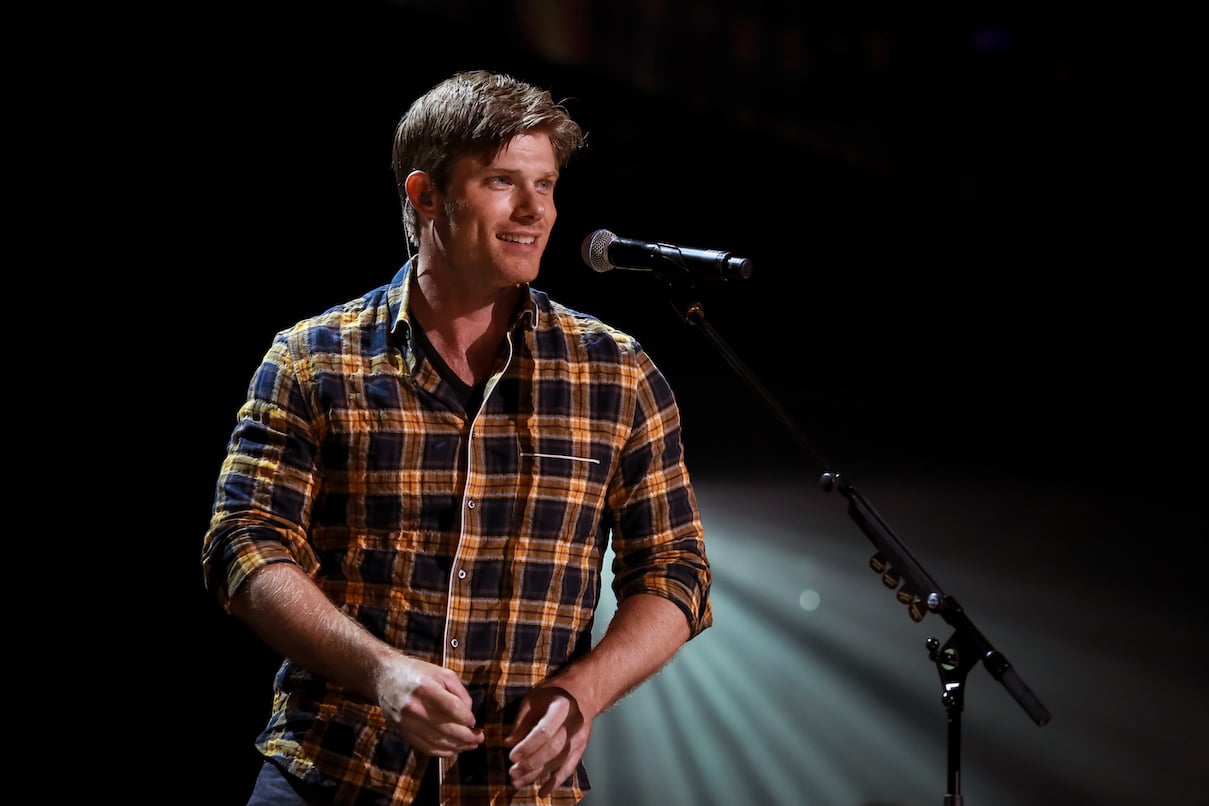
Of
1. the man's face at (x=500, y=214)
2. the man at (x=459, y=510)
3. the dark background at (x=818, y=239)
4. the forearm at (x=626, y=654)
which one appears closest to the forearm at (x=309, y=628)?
the man at (x=459, y=510)

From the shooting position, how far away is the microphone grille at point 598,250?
1950 millimetres

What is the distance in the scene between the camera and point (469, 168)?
190 centimetres

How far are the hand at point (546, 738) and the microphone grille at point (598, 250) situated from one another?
72cm

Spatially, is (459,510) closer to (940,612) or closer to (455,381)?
(455,381)

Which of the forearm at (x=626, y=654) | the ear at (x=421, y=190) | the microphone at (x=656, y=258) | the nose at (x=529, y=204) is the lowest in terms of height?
the forearm at (x=626, y=654)

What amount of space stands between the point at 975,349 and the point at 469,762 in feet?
8.20

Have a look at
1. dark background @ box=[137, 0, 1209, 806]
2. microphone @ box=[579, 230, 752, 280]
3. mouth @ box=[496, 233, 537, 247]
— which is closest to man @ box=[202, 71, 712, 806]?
mouth @ box=[496, 233, 537, 247]

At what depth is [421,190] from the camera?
1.97 metres

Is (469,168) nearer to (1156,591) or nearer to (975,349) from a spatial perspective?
(975,349)

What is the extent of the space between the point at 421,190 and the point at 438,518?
582mm

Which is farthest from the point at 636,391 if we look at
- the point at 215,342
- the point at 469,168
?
the point at 215,342

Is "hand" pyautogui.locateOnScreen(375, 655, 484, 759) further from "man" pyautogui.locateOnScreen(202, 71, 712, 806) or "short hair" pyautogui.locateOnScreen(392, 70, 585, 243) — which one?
"short hair" pyautogui.locateOnScreen(392, 70, 585, 243)

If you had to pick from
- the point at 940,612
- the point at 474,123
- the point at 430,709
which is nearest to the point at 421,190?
the point at 474,123

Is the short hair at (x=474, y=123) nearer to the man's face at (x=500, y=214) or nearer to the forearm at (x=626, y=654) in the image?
the man's face at (x=500, y=214)
